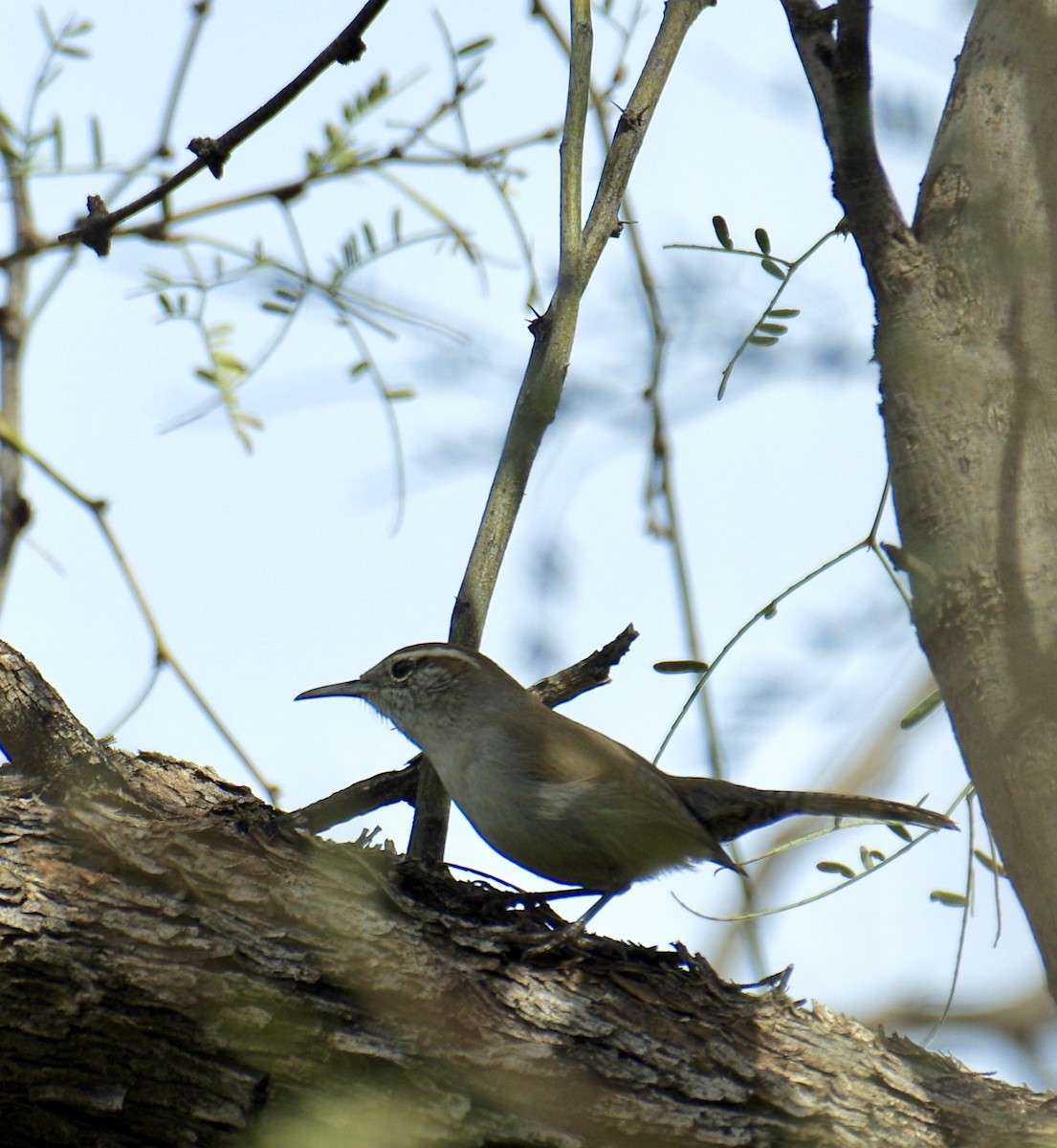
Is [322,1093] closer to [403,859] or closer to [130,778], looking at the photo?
[403,859]

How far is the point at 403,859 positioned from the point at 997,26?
248 cm

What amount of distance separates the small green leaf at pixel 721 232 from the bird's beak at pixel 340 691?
8.76 feet

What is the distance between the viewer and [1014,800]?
7.80 ft

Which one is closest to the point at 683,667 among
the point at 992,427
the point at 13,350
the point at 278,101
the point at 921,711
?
the point at 921,711

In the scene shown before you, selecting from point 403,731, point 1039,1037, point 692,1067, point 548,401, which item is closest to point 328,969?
point 692,1067

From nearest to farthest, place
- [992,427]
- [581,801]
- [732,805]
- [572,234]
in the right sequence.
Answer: [992,427] → [572,234] → [581,801] → [732,805]

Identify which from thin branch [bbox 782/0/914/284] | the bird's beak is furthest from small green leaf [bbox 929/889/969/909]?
the bird's beak

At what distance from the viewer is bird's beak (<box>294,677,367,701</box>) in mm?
5211

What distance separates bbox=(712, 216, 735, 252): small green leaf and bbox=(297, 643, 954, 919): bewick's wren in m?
1.62

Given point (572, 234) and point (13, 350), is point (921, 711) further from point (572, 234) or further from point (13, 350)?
point (13, 350)

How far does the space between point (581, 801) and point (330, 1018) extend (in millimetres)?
1464

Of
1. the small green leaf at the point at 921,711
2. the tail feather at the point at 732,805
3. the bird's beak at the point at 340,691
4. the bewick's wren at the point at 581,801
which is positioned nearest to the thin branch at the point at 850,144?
the small green leaf at the point at 921,711

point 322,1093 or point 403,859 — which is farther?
point 403,859

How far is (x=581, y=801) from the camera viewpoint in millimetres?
4066
